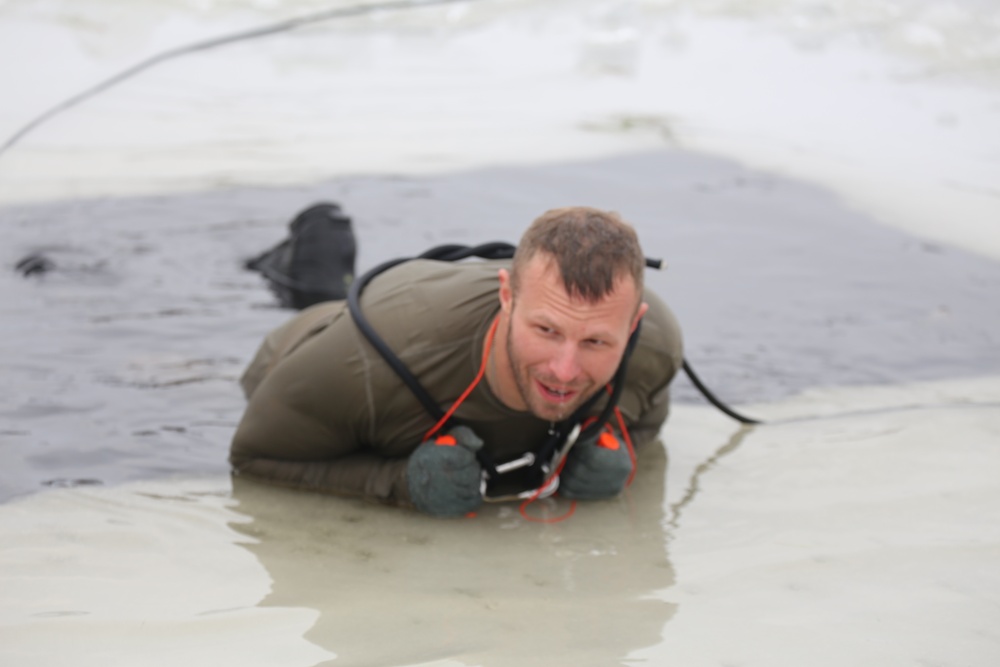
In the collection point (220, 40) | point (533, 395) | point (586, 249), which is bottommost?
point (533, 395)

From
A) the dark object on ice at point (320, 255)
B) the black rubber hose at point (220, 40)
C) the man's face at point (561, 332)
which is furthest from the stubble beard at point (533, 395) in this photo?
the black rubber hose at point (220, 40)

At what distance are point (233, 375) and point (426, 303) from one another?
148cm

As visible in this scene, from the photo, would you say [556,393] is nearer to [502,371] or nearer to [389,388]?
[502,371]

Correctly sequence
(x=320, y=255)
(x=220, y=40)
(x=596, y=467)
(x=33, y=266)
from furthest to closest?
(x=220, y=40), (x=33, y=266), (x=320, y=255), (x=596, y=467)

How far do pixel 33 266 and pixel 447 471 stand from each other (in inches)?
116

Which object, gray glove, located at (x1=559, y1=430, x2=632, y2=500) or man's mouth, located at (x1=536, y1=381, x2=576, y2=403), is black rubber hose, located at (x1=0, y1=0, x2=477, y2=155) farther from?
man's mouth, located at (x1=536, y1=381, x2=576, y2=403)

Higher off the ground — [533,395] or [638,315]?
[638,315]

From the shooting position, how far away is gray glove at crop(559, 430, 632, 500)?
3.22 m

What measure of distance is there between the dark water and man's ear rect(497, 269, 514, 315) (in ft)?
3.87

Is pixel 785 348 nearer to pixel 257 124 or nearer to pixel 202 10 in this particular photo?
pixel 257 124

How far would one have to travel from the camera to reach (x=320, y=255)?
5039mm

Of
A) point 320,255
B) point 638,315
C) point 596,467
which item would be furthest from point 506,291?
point 320,255

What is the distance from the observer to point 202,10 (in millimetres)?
9906

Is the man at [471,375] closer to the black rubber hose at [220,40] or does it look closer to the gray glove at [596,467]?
the gray glove at [596,467]
